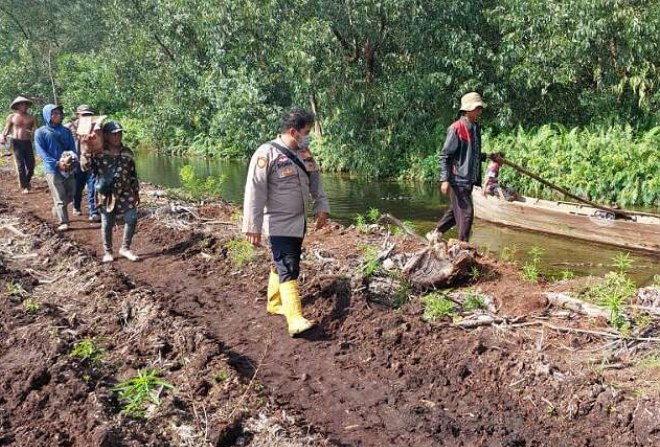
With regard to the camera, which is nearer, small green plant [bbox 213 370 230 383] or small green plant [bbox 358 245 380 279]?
small green plant [bbox 213 370 230 383]

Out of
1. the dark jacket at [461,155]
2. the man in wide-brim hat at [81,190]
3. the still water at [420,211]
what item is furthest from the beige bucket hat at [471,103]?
the man in wide-brim hat at [81,190]

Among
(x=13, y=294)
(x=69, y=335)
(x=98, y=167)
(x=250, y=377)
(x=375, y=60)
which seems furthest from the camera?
(x=375, y=60)

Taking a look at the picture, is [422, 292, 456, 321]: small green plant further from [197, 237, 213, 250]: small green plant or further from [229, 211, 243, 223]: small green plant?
[229, 211, 243, 223]: small green plant

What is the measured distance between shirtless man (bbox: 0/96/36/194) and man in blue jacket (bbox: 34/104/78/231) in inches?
75.1

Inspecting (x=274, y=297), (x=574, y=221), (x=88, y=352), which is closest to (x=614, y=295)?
(x=274, y=297)

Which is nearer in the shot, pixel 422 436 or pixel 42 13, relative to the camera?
pixel 422 436

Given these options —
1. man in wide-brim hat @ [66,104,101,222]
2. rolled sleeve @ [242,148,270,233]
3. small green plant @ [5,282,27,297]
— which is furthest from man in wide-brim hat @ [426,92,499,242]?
man in wide-brim hat @ [66,104,101,222]

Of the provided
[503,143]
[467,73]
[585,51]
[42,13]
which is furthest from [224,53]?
[42,13]

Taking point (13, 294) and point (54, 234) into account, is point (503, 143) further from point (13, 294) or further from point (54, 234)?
point (13, 294)

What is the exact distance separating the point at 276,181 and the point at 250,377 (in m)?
1.59

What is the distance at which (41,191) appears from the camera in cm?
1278

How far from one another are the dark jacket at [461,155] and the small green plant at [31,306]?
4324 millimetres

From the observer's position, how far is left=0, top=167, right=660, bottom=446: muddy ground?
3.71m

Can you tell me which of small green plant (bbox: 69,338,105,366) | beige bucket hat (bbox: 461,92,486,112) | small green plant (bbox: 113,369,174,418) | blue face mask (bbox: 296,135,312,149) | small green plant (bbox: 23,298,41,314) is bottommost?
small green plant (bbox: 113,369,174,418)
